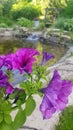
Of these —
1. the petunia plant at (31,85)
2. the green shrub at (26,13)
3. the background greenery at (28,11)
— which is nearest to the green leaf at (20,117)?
the petunia plant at (31,85)

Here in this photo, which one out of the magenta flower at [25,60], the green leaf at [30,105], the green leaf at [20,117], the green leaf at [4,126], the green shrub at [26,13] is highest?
the magenta flower at [25,60]

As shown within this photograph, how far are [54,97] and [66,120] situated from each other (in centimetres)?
189

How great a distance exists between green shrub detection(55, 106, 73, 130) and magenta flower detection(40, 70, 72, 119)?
65.7 inches

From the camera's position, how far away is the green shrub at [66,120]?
10.6 ft

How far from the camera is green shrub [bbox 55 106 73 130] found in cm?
325

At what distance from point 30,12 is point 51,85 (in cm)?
1933

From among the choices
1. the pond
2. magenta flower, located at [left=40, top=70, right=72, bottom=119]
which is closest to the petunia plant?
magenta flower, located at [left=40, top=70, right=72, bottom=119]

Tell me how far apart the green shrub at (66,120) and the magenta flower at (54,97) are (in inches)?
65.7

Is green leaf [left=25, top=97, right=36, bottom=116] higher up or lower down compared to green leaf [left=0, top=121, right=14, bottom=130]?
higher up

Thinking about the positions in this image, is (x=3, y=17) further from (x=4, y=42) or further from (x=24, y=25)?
(x=4, y=42)

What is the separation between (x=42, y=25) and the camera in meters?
16.7

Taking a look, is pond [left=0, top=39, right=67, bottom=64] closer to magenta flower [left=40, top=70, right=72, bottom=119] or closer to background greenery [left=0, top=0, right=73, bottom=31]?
background greenery [left=0, top=0, right=73, bottom=31]

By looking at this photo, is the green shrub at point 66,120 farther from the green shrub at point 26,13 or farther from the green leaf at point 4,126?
A: the green shrub at point 26,13

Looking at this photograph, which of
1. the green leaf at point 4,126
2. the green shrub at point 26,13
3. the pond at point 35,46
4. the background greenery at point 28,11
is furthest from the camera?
the green shrub at point 26,13
